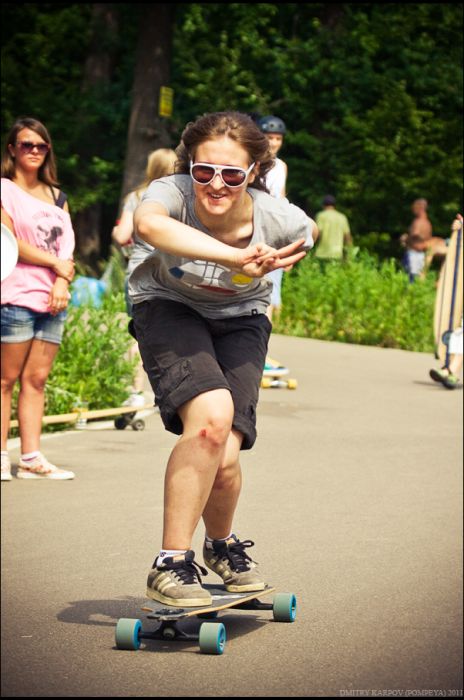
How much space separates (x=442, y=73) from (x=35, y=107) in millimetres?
→ 8691

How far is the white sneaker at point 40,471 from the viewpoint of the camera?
880 cm

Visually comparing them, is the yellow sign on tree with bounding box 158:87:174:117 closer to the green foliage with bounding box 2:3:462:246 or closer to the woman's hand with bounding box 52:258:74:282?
the woman's hand with bounding box 52:258:74:282

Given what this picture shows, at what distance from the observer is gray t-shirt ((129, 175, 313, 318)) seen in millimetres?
2875

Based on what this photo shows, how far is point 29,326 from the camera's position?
7480mm

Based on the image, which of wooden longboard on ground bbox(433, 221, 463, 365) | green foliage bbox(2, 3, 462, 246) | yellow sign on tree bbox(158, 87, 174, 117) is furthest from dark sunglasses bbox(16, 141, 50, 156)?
green foliage bbox(2, 3, 462, 246)

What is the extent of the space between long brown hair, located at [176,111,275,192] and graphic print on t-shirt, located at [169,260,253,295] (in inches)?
8.3

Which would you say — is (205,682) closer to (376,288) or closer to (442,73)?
(376,288)

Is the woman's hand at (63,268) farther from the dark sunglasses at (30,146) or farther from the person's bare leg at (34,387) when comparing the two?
the person's bare leg at (34,387)

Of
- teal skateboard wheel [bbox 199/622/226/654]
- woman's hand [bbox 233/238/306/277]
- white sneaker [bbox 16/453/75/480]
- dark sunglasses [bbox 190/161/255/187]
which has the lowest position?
white sneaker [bbox 16/453/75/480]

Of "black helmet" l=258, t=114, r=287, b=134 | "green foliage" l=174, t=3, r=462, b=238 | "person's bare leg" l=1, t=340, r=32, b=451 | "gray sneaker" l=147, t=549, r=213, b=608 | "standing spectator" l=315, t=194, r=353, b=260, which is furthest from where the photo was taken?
"green foliage" l=174, t=3, r=462, b=238

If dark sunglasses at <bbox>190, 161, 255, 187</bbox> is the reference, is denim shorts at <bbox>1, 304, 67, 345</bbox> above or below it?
below

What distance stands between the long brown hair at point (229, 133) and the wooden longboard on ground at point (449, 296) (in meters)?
9.82

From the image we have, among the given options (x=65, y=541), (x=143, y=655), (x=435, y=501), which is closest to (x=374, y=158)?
(x=435, y=501)

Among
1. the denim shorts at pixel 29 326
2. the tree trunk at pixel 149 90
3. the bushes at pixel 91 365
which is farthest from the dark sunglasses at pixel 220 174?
the tree trunk at pixel 149 90
